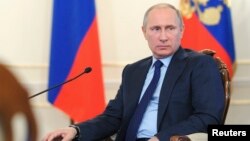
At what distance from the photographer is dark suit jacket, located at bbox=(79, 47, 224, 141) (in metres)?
1.66

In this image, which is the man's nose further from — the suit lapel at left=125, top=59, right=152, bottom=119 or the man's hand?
the man's hand

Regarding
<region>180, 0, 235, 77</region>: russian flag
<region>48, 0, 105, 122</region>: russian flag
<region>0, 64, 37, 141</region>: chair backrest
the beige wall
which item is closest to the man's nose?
<region>180, 0, 235, 77</region>: russian flag

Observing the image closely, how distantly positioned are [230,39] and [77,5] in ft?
3.90

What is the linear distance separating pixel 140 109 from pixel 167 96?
0.16 metres

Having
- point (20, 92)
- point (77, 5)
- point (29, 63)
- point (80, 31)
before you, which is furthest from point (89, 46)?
point (20, 92)

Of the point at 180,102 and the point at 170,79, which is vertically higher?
the point at 170,79

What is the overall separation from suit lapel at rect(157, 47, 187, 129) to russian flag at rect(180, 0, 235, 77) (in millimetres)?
910

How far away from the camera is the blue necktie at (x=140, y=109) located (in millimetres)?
1822

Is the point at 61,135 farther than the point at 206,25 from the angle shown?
No

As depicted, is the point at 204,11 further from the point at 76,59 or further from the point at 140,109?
the point at 140,109

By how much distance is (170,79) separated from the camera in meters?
1.81

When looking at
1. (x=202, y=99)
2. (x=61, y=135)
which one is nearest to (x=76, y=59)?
(x=61, y=135)

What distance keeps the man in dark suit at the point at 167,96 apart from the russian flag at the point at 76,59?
31.4 inches

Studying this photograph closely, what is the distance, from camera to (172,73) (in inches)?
71.9
